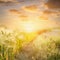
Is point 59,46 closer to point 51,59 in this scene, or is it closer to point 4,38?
point 51,59

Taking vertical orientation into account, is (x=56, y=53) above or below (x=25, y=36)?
below

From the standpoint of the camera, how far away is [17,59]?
1923 millimetres

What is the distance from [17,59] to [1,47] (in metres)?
0.19

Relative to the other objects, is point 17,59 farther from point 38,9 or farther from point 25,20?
point 38,9

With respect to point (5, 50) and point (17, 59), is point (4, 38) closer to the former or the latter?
point (5, 50)

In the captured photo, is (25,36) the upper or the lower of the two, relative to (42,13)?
lower

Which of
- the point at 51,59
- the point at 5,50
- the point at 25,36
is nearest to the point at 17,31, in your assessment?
the point at 25,36

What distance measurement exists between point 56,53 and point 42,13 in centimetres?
41

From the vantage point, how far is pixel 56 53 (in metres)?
1.94

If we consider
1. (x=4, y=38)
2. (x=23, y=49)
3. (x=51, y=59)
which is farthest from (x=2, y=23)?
(x=51, y=59)

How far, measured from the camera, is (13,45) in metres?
1.96

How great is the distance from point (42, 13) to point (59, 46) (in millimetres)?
360

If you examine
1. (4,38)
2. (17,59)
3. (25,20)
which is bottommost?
(17,59)

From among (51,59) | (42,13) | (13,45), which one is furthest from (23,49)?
(42,13)
